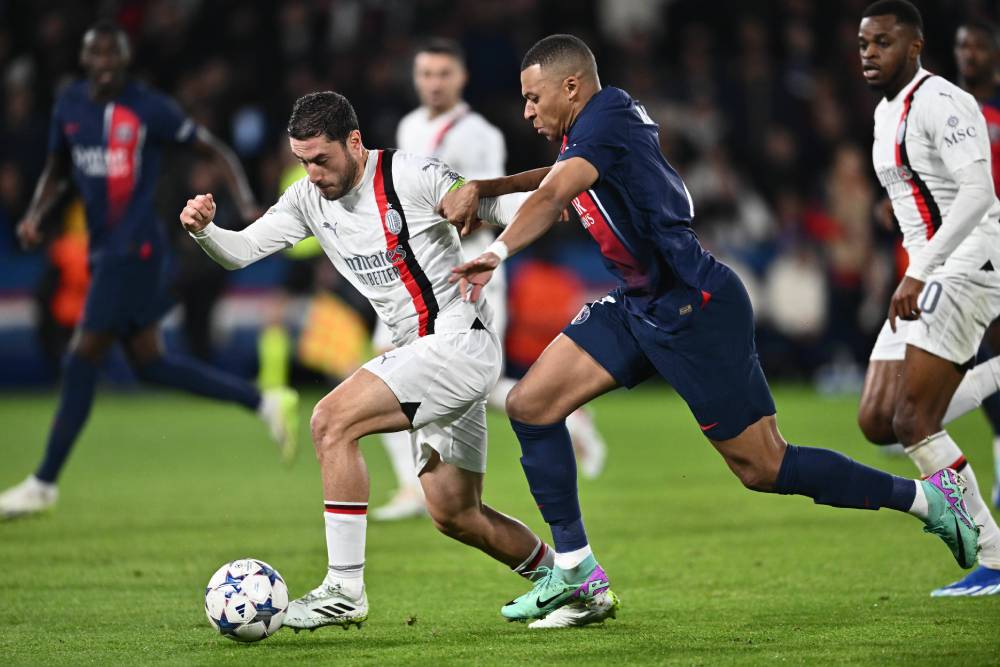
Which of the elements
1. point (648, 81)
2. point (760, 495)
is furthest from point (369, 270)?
point (648, 81)

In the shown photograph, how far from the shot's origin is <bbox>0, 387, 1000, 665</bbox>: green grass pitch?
520cm

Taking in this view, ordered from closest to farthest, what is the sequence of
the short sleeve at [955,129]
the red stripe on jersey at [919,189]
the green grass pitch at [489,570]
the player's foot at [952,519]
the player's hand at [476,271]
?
the player's hand at [476,271] < the green grass pitch at [489,570] < the player's foot at [952,519] < the short sleeve at [955,129] < the red stripe on jersey at [919,189]

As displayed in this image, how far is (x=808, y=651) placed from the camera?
16.6ft

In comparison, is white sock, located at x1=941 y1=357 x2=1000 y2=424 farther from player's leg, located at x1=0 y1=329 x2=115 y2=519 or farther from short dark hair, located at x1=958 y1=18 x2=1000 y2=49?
player's leg, located at x1=0 y1=329 x2=115 y2=519

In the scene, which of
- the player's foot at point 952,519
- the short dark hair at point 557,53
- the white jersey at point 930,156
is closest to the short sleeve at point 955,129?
the white jersey at point 930,156

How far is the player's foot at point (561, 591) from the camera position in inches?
220

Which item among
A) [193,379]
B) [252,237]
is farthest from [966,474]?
[193,379]

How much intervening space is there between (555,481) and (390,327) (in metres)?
1.00

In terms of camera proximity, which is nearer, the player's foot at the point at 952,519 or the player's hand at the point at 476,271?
the player's hand at the point at 476,271

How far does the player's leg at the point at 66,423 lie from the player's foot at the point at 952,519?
539 cm

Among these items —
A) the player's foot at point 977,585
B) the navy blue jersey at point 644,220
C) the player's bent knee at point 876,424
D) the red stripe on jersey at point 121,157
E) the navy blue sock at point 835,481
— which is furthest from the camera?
the red stripe on jersey at point 121,157

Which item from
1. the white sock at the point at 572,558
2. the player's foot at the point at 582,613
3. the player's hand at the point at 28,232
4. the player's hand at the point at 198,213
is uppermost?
the player's hand at the point at 28,232

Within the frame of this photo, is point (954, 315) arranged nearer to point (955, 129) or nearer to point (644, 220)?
point (955, 129)

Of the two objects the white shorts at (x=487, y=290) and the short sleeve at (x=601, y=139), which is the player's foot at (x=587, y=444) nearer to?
the white shorts at (x=487, y=290)
